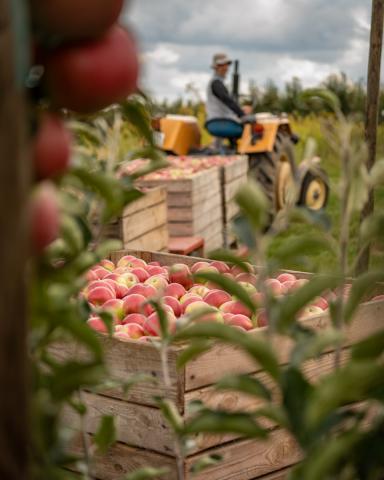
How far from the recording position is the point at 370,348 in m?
0.81

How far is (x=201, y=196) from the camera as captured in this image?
6227 millimetres

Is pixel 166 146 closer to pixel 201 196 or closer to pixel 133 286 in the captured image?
pixel 201 196

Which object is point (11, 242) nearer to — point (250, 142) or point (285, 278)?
point (285, 278)

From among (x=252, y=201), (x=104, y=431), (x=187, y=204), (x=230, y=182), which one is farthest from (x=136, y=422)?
(x=230, y=182)

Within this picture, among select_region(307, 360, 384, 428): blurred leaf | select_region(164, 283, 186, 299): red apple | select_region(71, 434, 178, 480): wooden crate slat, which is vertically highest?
select_region(307, 360, 384, 428): blurred leaf

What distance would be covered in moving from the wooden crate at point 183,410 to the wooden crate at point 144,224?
249cm

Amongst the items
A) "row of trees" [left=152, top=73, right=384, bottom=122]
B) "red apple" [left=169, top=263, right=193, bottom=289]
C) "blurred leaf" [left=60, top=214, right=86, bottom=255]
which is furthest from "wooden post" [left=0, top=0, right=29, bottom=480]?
"row of trees" [left=152, top=73, right=384, bottom=122]

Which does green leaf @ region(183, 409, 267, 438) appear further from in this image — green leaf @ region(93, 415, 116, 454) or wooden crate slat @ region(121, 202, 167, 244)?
wooden crate slat @ region(121, 202, 167, 244)

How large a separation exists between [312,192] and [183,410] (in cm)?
781

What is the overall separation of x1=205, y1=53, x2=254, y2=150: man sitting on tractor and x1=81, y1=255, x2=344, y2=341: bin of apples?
5.73m

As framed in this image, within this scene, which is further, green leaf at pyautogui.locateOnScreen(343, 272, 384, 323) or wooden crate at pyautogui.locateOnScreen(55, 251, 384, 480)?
wooden crate at pyautogui.locateOnScreen(55, 251, 384, 480)

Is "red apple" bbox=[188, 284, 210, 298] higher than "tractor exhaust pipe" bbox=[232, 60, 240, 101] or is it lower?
higher

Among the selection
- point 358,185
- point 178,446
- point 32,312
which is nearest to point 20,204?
point 32,312

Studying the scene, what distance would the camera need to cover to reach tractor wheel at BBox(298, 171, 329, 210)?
916 centimetres
